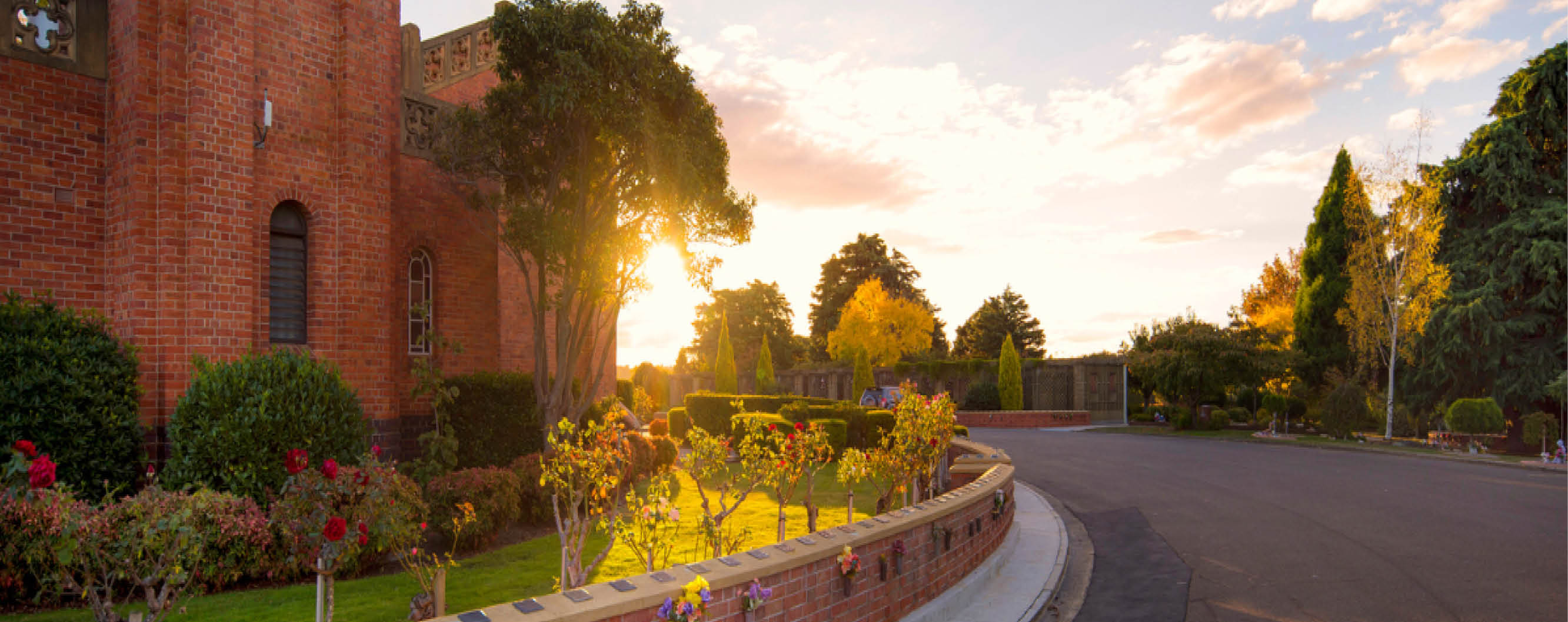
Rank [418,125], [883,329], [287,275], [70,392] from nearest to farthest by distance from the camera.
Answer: [70,392]
[287,275]
[418,125]
[883,329]

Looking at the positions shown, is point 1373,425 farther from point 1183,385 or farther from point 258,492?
point 258,492

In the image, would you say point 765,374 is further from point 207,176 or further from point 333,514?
point 333,514

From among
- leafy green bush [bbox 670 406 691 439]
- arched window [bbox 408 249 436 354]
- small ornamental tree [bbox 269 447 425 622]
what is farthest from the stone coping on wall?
leafy green bush [bbox 670 406 691 439]

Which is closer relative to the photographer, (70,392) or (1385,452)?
(70,392)

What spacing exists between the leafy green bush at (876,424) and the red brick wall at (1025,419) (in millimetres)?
16424

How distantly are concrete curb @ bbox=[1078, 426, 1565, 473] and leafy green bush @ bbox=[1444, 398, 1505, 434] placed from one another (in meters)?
2.54

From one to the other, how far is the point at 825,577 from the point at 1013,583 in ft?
13.2

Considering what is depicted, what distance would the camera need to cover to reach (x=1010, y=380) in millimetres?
38500

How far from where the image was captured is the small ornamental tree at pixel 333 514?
17.3 ft

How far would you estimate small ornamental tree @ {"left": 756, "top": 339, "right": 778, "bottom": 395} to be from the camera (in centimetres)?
4441

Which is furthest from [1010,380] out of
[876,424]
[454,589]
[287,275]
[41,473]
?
[41,473]

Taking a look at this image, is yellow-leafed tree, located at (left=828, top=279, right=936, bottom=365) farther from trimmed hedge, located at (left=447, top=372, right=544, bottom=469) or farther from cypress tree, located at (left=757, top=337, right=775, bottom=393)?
trimmed hedge, located at (left=447, top=372, right=544, bottom=469)

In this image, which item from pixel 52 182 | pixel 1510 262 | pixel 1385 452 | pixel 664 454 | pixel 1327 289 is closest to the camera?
pixel 52 182

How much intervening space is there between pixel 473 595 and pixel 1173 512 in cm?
1139
